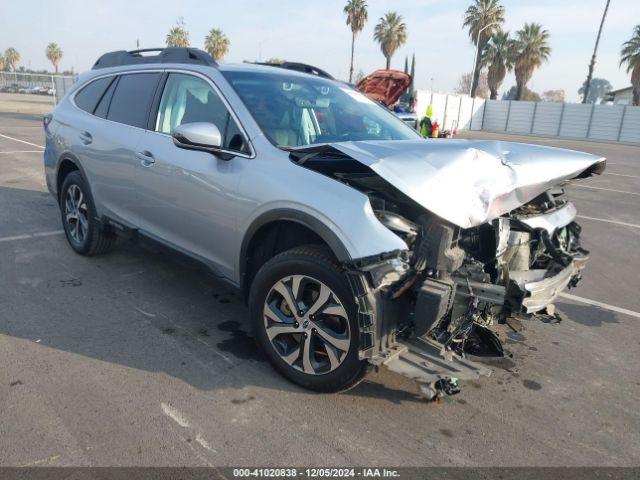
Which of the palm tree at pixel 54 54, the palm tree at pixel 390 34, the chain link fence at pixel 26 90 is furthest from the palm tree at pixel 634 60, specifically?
the palm tree at pixel 54 54

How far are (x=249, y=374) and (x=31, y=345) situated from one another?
1.54 m

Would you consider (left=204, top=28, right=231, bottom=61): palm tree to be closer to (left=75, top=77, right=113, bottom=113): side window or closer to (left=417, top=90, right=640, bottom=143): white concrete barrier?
(left=417, top=90, right=640, bottom=143): white concrete barrier

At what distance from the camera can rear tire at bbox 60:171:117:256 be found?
4852mm

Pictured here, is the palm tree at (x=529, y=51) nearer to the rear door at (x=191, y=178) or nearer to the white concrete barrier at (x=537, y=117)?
the white concrete barrier at (x=537, y=117)

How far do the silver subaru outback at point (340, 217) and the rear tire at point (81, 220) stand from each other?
2.59ft

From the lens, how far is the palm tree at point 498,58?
5066 centimetres

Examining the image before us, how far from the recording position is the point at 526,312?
2924 millimetres

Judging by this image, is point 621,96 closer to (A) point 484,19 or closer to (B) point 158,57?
(A) point 484,19

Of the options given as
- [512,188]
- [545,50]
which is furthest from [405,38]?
[512,188]

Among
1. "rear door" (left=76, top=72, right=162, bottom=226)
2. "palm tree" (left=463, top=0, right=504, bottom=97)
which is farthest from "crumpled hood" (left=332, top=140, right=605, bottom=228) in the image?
"palm tree" (left=463, top=0, right=504, bottom=97)

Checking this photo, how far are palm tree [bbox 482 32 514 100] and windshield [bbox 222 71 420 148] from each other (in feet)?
169

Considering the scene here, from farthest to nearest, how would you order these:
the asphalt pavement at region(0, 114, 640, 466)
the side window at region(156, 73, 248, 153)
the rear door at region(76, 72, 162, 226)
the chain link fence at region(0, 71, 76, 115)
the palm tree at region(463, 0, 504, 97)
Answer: the palm tree at region(463, 0, 504, 97) → the chain link fence at region(0, 71, 76, 115) → the rear door at region(76, 72, 162, 226) → the side window at region(156, 73, 248, 153) → the asphalt pavement at region(0, 114, 640, 466)

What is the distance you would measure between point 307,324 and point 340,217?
0.70 meters

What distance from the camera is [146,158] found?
3.91 metres
